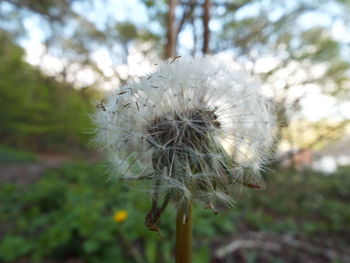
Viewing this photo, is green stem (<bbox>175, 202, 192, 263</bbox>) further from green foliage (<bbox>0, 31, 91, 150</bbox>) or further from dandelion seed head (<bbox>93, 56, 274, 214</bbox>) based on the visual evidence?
green foliage (<bbox>0, 31, 91, 150</bbox>)

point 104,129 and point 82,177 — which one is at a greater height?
point 104,129

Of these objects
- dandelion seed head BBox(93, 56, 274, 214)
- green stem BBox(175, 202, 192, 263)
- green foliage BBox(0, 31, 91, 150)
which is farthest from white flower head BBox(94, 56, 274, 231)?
green foliage BBox(0, 31, 91, 150)

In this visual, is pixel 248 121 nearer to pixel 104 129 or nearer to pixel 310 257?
pixel 104 129

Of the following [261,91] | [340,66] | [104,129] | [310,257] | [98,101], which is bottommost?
[310,257]

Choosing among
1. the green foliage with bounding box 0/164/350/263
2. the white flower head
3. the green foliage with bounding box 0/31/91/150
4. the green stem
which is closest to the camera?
the green stem

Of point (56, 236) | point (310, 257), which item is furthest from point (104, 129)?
point (310, 257)

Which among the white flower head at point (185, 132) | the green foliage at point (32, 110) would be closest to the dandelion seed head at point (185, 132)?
the white flower head at point (185, 132)

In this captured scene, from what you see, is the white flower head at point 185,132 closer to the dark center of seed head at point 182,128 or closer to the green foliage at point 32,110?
the dark center of seed head at point 182,128
